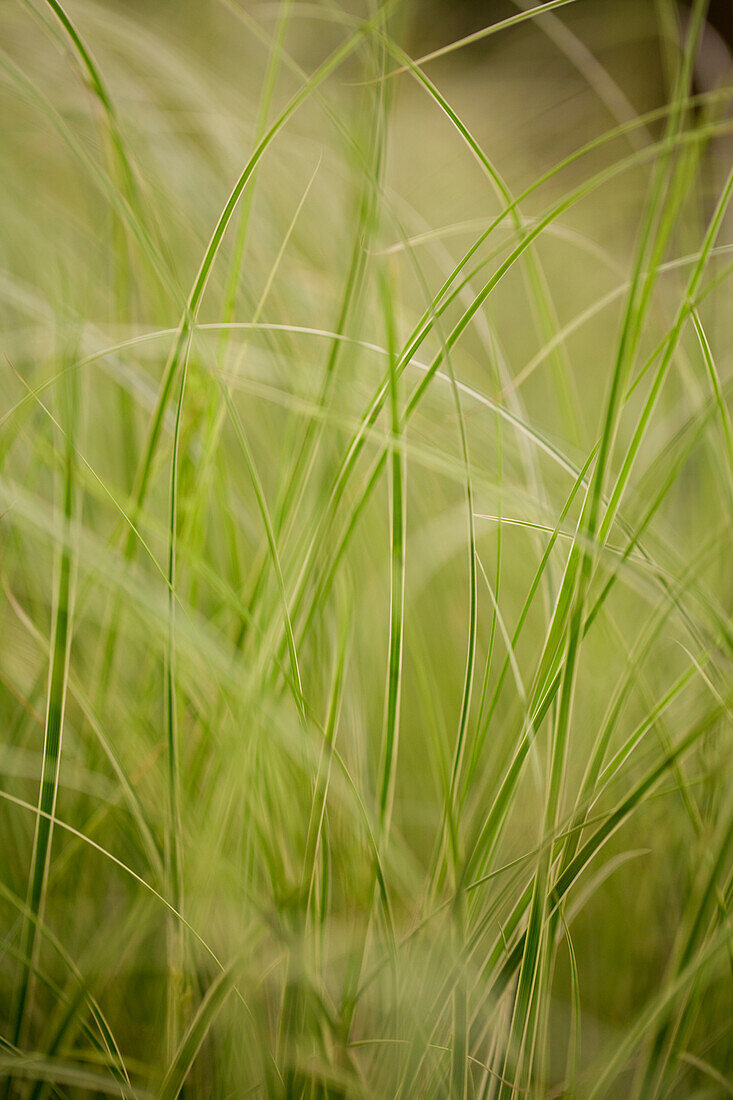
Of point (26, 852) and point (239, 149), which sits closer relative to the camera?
point (26, 852)

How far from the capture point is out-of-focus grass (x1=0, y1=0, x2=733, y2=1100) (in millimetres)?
288

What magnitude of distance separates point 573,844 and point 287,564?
0.54 ft

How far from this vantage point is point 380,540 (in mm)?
503

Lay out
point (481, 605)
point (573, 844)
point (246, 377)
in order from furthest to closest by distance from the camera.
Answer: point (481, 605) → point (246, 377) → point (573, 844)

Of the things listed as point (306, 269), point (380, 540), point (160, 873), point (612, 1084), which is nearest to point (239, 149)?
point (306, 269)

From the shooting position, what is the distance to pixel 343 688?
0.37m

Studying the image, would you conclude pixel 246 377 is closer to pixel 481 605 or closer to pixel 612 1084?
pixel 481 605

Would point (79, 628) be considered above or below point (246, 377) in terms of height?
below

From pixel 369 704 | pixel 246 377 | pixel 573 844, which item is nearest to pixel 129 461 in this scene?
pixel 246 377

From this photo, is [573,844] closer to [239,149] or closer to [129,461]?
[129,461]

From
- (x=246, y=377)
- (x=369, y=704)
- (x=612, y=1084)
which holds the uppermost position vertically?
(x=246, y=377)

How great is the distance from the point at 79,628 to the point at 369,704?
169 millimetres

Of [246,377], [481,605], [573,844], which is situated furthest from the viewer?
[481,605]

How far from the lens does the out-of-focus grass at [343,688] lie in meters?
0.29
